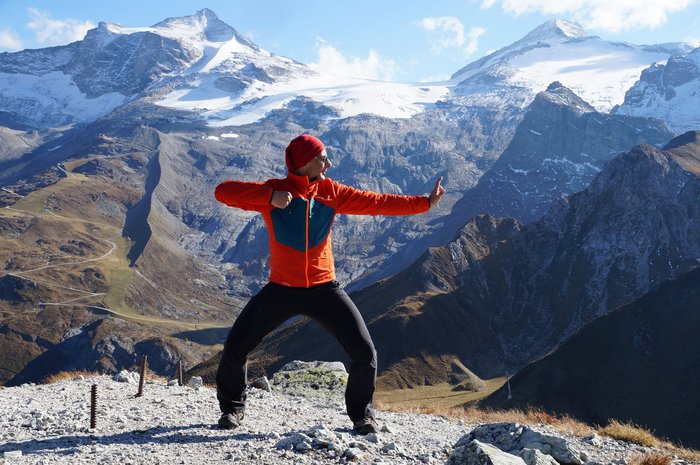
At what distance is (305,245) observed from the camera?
942 centimetres

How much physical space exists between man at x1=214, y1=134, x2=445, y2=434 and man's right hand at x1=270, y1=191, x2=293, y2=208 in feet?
0.05

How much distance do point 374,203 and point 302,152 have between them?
4.16 feet

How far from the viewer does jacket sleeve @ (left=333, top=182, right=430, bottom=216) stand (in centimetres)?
980

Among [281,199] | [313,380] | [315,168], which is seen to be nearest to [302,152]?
[315,168]

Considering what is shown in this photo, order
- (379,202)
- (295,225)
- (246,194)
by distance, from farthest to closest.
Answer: (379,202) → (295,225) → (246,194)

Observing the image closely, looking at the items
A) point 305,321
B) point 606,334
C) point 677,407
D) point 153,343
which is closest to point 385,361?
point 305,321

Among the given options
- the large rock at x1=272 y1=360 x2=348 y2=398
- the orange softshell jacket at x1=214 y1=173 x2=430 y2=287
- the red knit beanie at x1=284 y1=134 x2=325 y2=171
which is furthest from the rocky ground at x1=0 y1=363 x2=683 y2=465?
the red knit beanie at x1=284 y1=134 x2=325 y2=171

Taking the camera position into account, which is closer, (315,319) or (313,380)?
(315,319)

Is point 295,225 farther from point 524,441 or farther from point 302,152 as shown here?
point 524,441

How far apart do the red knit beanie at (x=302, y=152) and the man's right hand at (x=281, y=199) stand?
2.07ft

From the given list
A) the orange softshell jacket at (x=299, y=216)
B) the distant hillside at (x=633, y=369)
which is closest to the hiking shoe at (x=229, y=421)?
the orange softshell jacket at (x=299, y=216)

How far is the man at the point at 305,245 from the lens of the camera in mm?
9383

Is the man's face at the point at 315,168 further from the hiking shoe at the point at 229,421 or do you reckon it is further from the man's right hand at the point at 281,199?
Result: the hiking shoe at the point at 229,421

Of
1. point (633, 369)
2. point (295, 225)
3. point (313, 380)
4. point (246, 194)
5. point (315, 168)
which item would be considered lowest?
point (633, 369)
